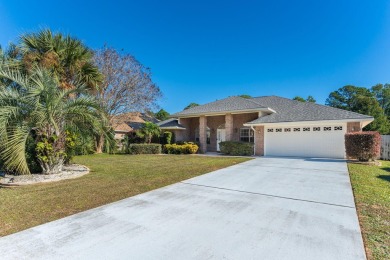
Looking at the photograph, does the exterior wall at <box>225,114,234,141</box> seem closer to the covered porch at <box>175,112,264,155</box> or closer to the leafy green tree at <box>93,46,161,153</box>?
the covered porch at <box>175,112,264,155</box>

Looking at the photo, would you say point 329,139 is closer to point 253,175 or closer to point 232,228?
point 253,175

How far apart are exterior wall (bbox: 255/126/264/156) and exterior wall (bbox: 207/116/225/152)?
4.41 metres

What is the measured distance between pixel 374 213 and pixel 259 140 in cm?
1269

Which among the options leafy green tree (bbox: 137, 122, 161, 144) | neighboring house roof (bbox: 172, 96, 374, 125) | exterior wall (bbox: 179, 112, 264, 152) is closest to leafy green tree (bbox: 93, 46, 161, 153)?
leafy green tree (bbox: 137, 122, 161, 144)

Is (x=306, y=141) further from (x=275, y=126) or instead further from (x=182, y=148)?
(x=182, y=148)

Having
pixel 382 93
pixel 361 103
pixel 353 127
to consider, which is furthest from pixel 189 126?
pixel 382 93

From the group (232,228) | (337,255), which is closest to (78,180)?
(232,228)

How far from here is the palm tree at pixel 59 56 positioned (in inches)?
343

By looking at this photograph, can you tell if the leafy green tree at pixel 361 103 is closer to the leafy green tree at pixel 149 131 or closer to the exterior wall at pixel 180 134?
the exterior wall at pixel 180 134

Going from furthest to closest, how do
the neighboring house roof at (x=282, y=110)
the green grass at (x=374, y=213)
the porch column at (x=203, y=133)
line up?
the porch column at (x=203, y=133) < the neighboring house roof at (x=282, y=110) < the green grass at (x=374, y=213)

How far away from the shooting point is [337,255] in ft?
9.36

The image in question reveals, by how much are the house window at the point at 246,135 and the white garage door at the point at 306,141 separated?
2.24 m

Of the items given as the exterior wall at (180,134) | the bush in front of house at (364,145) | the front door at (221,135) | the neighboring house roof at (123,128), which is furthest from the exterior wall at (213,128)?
the neighboring house roof at (123,128)

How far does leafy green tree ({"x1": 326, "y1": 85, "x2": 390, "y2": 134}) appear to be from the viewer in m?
29.6
